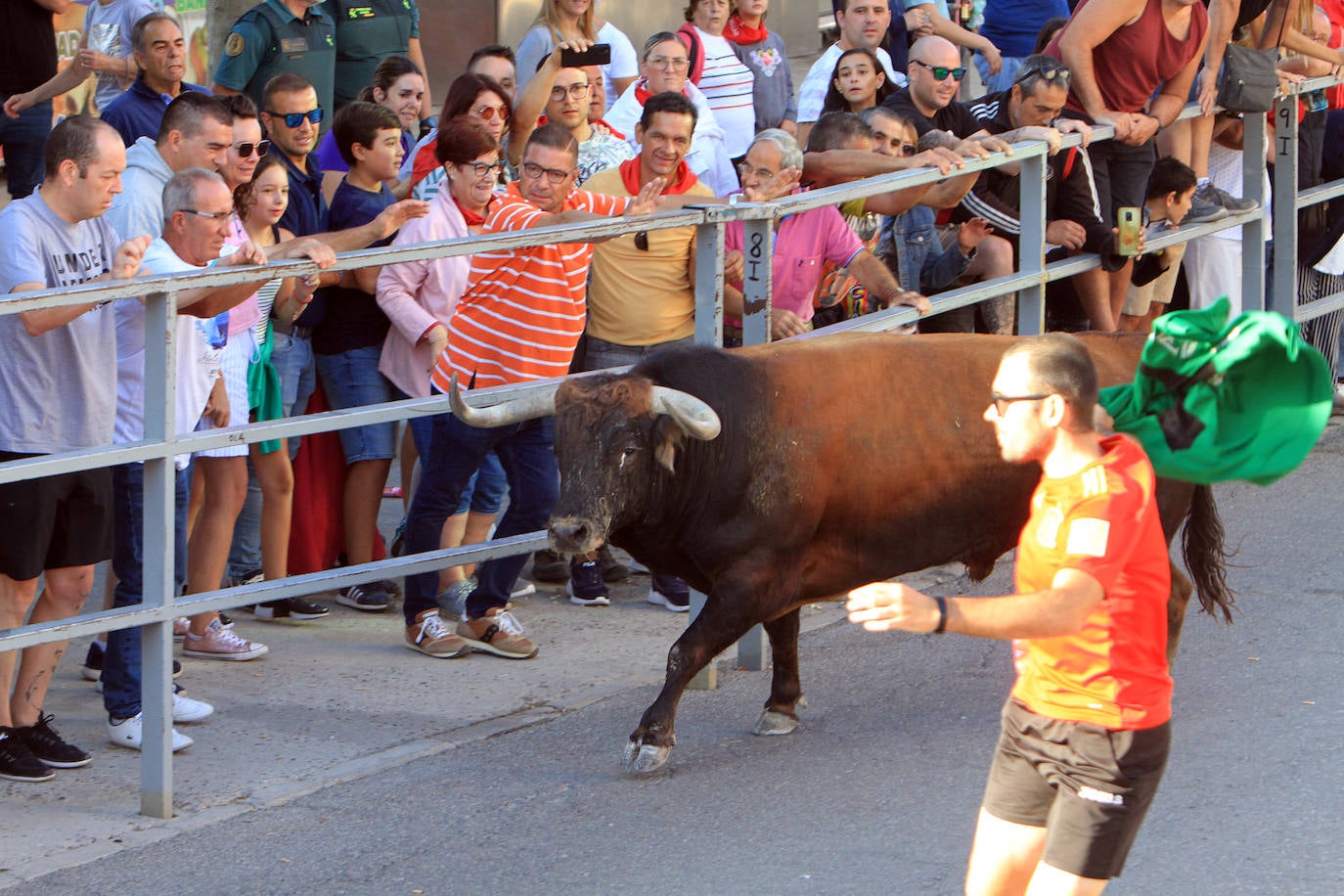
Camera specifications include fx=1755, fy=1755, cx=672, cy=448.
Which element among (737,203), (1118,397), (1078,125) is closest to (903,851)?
A: (1118,397)

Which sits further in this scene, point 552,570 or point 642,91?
point 642,91

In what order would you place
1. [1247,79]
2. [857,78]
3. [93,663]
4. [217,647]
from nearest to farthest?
[93,663], [217,647], [1247,79], [857,78]

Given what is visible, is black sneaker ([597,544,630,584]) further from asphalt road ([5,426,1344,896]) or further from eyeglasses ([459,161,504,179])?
eyeglasses ([459,161,504,179])

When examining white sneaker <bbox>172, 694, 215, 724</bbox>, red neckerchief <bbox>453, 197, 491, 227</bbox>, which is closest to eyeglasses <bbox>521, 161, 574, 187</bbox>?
red neckerchief <bbox>453, 197, 491, 227</bbox>

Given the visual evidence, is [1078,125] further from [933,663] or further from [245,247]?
[245,247]

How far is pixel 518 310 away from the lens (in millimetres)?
6195

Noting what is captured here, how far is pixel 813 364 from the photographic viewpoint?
5492 mm

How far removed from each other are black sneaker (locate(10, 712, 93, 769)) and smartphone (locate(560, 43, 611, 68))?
384 cm

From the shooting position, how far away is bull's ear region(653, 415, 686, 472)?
5.08 m

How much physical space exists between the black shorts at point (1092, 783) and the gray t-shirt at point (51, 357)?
2.92m

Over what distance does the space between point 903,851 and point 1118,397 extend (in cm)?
144

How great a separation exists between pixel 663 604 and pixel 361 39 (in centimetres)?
381

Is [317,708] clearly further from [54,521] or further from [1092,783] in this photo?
[1092,783]

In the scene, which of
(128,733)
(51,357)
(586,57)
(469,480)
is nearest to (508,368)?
(469,480)
